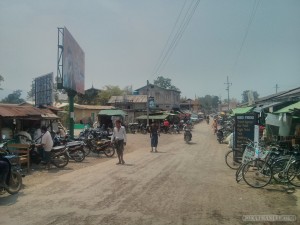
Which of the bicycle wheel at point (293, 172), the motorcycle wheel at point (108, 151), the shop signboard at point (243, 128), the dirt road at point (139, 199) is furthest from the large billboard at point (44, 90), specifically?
the bicycle wheel at point (293, 172)

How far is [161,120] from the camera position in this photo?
135ft

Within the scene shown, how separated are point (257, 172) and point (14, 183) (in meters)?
6.89

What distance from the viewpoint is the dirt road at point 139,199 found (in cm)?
640

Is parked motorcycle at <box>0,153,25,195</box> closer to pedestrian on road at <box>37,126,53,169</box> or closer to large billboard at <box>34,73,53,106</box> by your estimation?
pedestrian on road at <box>37,126,53,169</box>

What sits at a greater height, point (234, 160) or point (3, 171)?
point (3, 171)

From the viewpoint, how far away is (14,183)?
8.68 metres

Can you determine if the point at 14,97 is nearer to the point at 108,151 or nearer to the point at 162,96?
the point at 162,96

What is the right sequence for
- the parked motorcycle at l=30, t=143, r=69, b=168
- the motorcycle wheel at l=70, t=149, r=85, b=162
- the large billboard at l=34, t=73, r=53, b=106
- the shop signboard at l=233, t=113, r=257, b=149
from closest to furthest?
the parked motorcycle at l=30, t=143, r=69, b=168 < the shop signboard at l=233, t=113, r=257, b=149 < the motorcycle wheel at l=70, t=149, r=85, b=162 < the large billboard at l=34, t=73, r=53, b=106

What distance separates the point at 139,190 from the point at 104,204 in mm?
1554

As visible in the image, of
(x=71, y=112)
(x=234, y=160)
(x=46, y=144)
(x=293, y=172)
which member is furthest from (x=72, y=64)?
(x=293, y=172)

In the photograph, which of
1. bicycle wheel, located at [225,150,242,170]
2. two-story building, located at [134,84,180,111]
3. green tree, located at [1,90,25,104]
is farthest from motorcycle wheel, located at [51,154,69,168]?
two-story building, located at [134,84,180,111]

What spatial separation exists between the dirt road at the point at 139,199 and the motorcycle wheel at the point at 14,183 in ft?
0.63

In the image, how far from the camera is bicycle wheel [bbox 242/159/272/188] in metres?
9.49

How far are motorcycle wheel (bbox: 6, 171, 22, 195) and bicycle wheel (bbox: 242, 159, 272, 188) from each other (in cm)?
625
